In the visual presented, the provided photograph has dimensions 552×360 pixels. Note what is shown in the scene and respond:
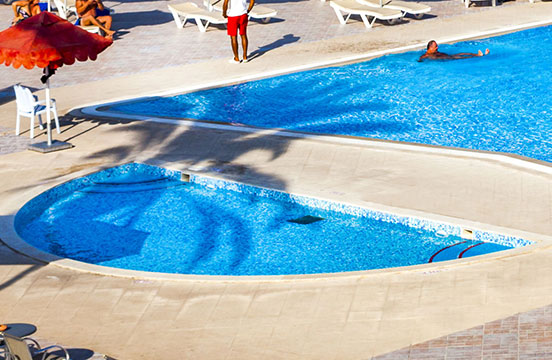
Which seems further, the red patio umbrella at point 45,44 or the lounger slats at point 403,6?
the lounger slats at point 403,6

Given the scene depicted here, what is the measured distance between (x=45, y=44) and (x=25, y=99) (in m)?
1.98

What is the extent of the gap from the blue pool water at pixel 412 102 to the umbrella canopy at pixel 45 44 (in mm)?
3374

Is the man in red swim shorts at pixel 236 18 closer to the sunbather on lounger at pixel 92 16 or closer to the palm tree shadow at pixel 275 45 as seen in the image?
the palm tree shadow at pixel 275 45

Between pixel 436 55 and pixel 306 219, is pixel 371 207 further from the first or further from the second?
pixel 436 55

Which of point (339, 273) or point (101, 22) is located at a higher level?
point (339, 273)

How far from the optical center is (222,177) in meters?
12.5

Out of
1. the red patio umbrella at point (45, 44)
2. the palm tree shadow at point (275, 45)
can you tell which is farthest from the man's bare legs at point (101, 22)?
the red patio umbrella at point (45, 44)

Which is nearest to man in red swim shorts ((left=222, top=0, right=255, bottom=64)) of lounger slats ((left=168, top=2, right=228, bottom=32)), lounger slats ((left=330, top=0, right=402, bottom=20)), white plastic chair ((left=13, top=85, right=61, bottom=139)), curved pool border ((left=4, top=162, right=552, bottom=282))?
lounger slats ((left=168, top=2, right=228, bottom=32))

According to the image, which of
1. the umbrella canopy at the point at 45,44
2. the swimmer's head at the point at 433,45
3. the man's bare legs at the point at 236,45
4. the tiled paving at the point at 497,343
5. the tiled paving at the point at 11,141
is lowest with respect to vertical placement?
the swimmer's head at the point at 433,45

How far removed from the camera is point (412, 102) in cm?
1731

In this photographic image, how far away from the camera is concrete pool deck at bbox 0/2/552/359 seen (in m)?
8.11

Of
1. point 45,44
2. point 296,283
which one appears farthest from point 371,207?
point 45,44

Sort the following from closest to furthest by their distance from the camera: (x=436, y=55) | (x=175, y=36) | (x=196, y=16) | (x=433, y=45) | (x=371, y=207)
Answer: (x=371, y=207) → (x=433, y=45) → (x=436, y=55) → (x=175, y=36) → (x=196, y=16)

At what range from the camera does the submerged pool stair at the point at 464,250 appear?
10234 millimetres
